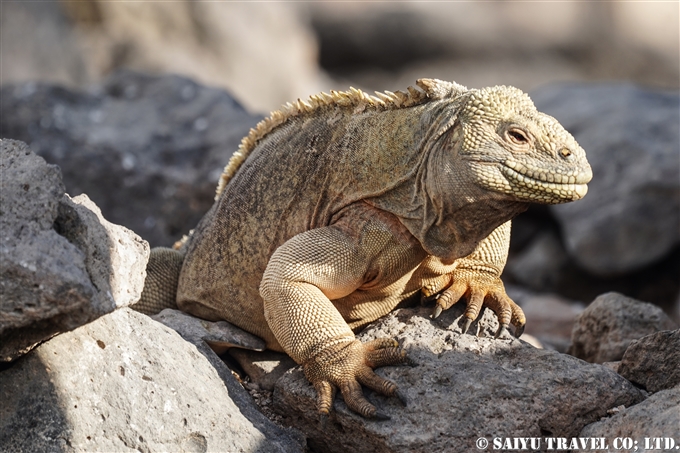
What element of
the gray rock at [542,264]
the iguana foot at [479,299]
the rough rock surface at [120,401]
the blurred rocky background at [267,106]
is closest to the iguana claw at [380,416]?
the rough rock surface at [120,401]

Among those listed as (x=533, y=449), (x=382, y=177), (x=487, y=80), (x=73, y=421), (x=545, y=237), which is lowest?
(x=73, y=421)

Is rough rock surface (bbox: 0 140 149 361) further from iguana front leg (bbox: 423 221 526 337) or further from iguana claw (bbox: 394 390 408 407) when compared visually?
iguana front leg (bbox: 423 221 526 337)

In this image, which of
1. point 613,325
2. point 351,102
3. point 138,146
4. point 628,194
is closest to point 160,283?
point 351,102

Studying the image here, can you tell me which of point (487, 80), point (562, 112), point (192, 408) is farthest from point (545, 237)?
point (487, 80)

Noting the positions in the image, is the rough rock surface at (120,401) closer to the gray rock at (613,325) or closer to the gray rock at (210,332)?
the gray rock at (210,332)

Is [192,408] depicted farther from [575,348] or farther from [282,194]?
→ [575,348]
